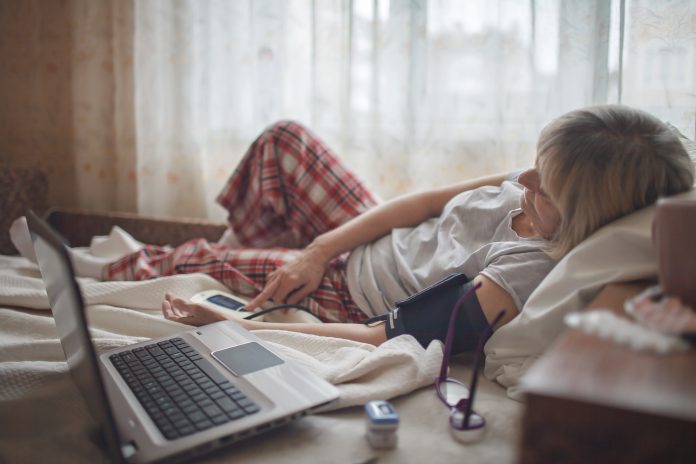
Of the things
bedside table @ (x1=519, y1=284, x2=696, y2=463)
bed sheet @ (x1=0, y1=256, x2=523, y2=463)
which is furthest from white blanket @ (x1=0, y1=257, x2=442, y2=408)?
bedside table @ (x1=519, y1=284, x2=696, y2=463)

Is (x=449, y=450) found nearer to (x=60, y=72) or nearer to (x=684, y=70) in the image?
(x=684, y=70)

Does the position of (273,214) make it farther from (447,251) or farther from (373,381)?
(373,381)

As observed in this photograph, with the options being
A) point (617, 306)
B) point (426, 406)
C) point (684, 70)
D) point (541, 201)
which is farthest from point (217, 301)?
point (684, 70)

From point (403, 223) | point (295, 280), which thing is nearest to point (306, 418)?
point (295, 280)

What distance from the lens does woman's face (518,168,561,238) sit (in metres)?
0.86

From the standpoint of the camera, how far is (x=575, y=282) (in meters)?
0.73

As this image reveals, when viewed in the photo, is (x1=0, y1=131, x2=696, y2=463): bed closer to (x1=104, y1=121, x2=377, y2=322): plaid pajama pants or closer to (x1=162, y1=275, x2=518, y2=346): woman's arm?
(x1=162, y1=275, x2=518, y2=346): woman's arm

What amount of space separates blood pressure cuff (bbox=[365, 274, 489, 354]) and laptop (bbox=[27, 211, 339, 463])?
0.23 metres

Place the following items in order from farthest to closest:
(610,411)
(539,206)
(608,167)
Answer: (539,206)
(608,167)
(610,411)

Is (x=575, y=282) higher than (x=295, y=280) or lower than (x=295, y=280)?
higher

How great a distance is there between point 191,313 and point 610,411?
31.2 inches

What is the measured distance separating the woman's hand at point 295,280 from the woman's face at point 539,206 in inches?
19.4

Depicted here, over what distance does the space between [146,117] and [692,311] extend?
6.19 feet

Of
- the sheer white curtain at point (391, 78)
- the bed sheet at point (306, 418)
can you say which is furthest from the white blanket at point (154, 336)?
the sheer white curtain at point (391, 78)
